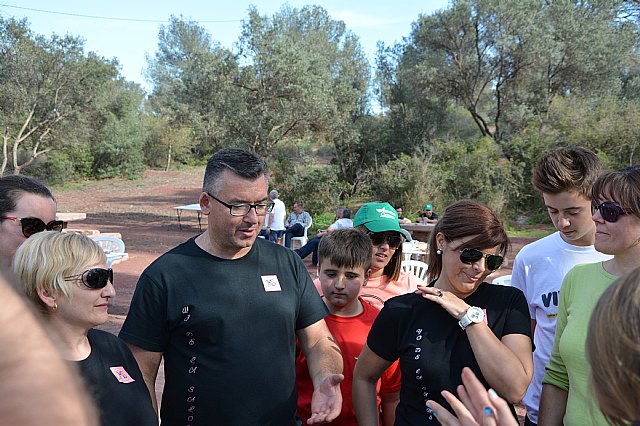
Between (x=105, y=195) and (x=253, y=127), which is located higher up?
(x=253, y=127)

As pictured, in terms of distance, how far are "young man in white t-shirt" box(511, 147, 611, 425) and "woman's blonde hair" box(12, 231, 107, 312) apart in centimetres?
220

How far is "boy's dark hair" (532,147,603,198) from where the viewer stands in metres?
2.74

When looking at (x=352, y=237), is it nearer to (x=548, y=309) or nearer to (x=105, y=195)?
(x=548, y=309)

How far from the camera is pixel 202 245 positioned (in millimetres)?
2543

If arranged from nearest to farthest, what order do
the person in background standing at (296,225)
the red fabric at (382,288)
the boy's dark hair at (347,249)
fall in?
the boy's dark hair at (347,249), the red fabric at (382,288), the person in background standing at (296,225)

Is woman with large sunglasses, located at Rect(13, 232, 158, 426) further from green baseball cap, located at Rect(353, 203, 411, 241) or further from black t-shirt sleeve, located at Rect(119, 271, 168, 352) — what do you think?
green baseball cap, located at Rect(353, 203, 411, 241)

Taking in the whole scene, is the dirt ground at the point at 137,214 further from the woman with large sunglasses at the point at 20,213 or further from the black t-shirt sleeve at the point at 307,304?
the black t-shirt sleeve at the point at 307,304

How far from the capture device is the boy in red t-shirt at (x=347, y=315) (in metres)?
2.87

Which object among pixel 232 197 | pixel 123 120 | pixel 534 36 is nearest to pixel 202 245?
pixel 232 197

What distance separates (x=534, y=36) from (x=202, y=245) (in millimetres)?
24615

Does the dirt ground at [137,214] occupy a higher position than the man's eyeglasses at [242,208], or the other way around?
the man's eyeglasses at [242,208]

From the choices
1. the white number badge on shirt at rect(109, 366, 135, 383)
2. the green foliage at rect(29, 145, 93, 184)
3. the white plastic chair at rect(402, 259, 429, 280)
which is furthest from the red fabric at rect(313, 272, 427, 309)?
the green foliage at rect(29, 145, 93, 184)

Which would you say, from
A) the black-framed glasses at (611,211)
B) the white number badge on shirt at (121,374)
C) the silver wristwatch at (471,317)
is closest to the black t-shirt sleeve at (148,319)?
the white number badge on shirt at (121,374)

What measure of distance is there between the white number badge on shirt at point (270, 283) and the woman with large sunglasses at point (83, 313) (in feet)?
2.07
